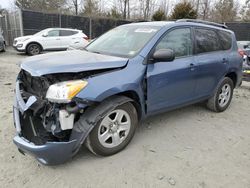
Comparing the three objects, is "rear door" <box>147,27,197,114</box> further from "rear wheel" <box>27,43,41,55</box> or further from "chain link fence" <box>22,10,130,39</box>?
"chain link fence" <box>22,10,130,39</box>

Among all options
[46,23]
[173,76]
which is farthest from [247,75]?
[46,23]

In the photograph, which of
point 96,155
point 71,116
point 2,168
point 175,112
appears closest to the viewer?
point 71,116

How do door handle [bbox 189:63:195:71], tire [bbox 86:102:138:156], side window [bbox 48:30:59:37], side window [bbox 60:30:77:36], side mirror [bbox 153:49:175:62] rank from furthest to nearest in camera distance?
side window [bbox 60:30:77:36] → side window [bbox 48:30:59:37] → door handle [bbox 189:63:195:71] → side mirror [bbox 153:49:175:62] → tire [bbox 86:102:138:156]

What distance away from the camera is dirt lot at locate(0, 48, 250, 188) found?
2793 mm

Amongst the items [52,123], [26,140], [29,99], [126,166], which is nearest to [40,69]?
[29,99]

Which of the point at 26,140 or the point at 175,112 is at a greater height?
the point at 26,140

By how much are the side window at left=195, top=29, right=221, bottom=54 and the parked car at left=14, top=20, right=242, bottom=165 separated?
18mm

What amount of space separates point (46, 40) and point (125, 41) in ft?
36.3

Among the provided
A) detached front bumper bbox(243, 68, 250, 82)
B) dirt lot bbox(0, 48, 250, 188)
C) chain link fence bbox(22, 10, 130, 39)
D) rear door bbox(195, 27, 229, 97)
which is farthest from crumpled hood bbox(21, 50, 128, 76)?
chain link fence bbox(22, 10, 130, 39)

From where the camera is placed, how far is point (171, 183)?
9.19 ft

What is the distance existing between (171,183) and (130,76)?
1.38 m

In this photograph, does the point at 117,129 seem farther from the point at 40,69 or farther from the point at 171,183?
the point at 40,69

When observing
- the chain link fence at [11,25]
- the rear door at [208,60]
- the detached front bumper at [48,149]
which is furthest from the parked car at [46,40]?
the detached front bumper at [48,149]

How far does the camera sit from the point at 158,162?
319 cm
